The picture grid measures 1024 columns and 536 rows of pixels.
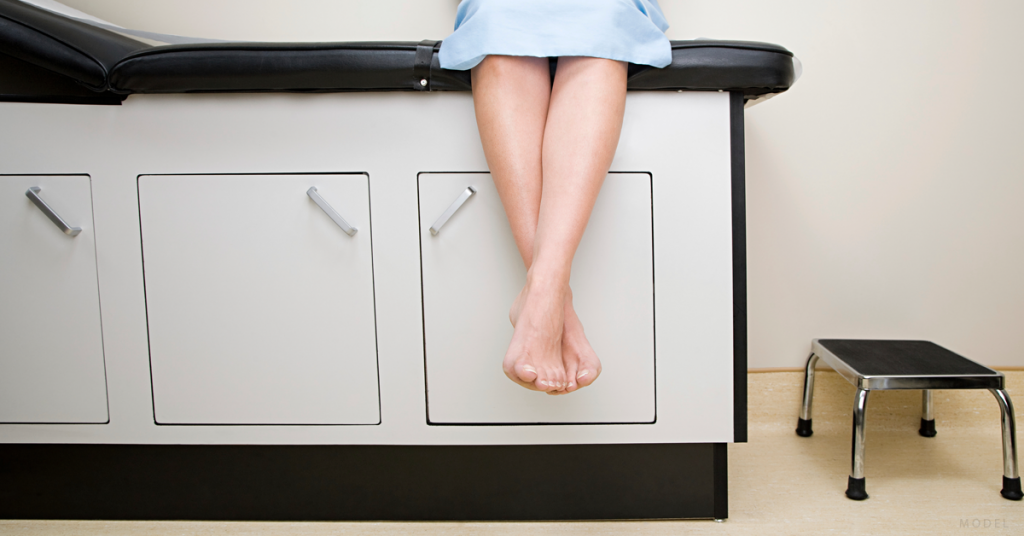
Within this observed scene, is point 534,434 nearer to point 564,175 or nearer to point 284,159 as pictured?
point 564,175

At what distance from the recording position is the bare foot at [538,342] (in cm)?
60

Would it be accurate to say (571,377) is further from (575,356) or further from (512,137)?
(512,137)

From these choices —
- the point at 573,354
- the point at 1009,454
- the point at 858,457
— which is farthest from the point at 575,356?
the point at 1009,454

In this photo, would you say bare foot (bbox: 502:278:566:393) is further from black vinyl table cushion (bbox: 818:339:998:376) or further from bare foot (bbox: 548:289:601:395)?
black vinyl table cushion (bbox: 818:339:998:376)

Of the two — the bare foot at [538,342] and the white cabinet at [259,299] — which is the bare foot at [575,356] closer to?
the bare foot at [538,342]

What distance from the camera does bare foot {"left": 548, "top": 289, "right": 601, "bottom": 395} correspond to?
62cm

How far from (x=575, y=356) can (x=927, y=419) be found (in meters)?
0.92

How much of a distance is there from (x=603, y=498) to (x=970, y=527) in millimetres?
529

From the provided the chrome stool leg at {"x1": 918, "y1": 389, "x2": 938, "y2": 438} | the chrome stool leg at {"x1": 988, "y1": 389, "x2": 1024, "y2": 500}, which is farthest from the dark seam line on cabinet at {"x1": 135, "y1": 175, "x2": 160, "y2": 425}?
the chrome stool leg at {"x1": 918, "y1": 389, "x2": 938, "y2": 438}

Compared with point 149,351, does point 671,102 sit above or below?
above

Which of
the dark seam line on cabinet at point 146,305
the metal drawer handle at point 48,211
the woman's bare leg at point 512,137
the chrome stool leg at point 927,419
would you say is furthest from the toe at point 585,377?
the chrome stool leg at point 927,419

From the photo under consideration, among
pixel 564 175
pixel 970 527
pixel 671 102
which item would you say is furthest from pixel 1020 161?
pixel 564 175

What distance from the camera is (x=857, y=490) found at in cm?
83

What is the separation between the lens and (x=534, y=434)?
2.54 ft
